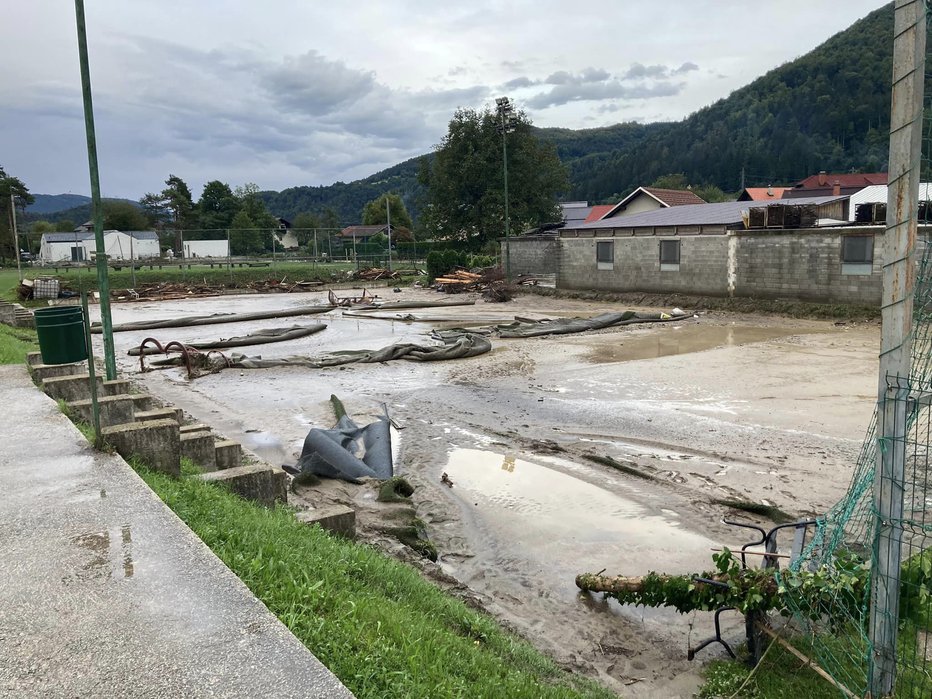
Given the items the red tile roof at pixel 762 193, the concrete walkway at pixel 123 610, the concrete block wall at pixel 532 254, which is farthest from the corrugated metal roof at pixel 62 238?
the concrete walkway at pixel 123 610

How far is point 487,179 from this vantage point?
51.0 metres

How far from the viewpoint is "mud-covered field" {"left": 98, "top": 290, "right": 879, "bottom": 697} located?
5703mm

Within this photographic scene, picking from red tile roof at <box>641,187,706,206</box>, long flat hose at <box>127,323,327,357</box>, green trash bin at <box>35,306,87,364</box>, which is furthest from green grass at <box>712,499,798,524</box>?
red tile roof at <box>641,187,706,206</box>

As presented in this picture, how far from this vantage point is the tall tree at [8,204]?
217 ft

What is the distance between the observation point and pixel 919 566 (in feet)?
13.5

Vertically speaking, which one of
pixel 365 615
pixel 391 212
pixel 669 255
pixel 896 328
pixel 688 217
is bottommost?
pixel 365 615

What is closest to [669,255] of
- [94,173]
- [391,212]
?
[94,173]

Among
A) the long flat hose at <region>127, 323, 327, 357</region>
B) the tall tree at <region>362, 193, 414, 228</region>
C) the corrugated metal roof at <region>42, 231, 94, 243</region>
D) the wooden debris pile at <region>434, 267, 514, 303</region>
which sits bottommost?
the long flat hose at <region>127, 323, 327, 357</region>

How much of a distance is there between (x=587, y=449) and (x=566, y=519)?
2.43 m

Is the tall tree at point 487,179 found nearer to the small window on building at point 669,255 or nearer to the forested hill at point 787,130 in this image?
the small window on building at point 669,255

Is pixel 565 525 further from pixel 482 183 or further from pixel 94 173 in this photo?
pixel 482 183

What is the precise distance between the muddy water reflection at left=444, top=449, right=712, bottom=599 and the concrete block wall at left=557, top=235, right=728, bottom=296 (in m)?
20.4

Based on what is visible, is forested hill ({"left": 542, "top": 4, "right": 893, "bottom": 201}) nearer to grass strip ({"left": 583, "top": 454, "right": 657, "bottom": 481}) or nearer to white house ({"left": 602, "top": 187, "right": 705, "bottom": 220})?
white house ({"left": 602, "top": 187, "right": 705, "bottom": 220})

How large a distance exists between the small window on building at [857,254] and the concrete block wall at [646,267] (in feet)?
14.4
